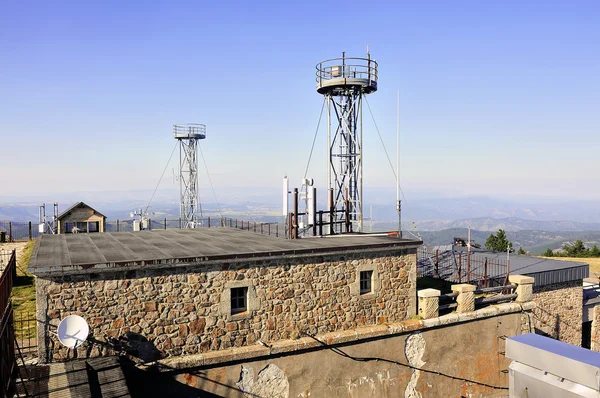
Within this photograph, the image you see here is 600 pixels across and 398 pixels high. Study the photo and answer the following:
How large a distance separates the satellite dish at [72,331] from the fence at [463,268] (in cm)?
1793

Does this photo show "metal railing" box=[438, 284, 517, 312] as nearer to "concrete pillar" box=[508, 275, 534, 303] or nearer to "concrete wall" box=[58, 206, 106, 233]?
"concrete pillar" box=[508, 275, 534, 303]

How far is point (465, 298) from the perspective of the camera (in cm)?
1903

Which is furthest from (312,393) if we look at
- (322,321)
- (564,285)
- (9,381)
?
(564,285)

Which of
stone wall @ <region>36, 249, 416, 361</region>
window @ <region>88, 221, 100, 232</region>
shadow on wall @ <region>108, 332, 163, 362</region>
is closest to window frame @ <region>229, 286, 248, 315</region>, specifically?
stone wall @ <region>36, 249, 416, 361</region>

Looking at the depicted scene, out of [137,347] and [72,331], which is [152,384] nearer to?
[137,347]

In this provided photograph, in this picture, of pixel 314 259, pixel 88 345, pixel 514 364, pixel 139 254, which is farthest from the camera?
pixel 314 259

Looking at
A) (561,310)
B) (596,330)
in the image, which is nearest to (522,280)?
(561,310)

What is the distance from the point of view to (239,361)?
1448 centimetres

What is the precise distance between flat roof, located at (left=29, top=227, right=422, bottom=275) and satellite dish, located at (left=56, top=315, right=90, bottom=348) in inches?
51.0

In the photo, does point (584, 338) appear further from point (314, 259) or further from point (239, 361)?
point (239, 361)

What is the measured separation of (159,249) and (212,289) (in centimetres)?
284

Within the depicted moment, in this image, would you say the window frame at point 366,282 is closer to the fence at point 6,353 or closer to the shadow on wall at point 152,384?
the shadow on wall at point 152,384

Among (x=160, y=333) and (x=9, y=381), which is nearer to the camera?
(x=9, y=381)

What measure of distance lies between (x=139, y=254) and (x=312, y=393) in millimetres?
7091
